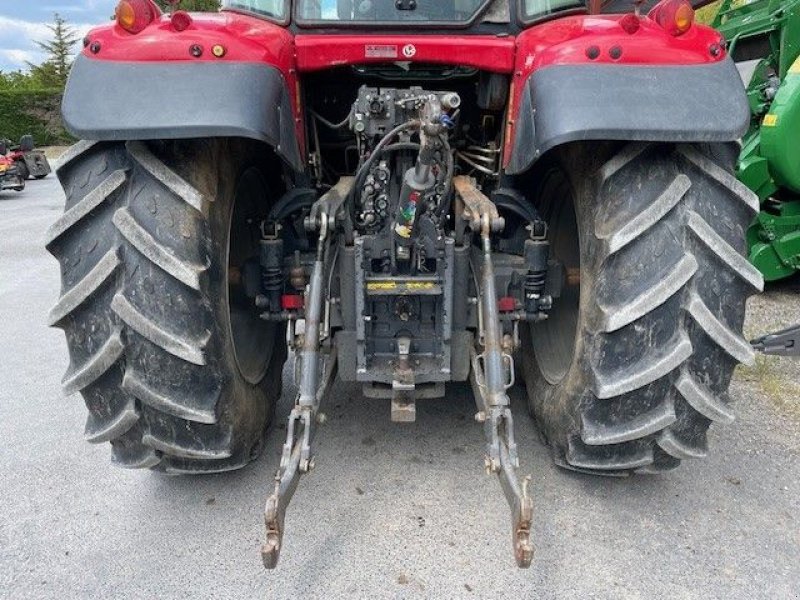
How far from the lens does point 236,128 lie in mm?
1823

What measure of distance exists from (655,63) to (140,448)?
6.61 ft

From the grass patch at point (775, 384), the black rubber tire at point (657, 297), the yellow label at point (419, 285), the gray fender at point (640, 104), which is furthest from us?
the grass patch at point (775, 384)

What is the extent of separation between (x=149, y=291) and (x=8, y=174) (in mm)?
12649

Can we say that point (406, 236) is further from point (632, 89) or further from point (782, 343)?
point (782, 343)

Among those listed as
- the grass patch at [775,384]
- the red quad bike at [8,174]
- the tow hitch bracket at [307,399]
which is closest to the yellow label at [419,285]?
the tow hitch bracket at [307,399]

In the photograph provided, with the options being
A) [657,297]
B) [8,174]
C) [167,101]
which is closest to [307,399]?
[167,101]

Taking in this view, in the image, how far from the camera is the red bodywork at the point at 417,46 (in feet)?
6.28

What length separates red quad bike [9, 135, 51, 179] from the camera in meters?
13.9

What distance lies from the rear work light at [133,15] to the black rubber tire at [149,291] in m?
0.36

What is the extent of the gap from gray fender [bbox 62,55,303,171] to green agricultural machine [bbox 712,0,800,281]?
3691 millimetres

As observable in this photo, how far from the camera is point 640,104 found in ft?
5.96

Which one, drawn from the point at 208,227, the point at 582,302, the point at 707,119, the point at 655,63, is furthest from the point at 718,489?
the point at 208,227

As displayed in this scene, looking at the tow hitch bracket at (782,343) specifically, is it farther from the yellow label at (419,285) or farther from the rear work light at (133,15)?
the rear work light at (133,15)

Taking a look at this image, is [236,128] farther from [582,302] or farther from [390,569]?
[390,569]
